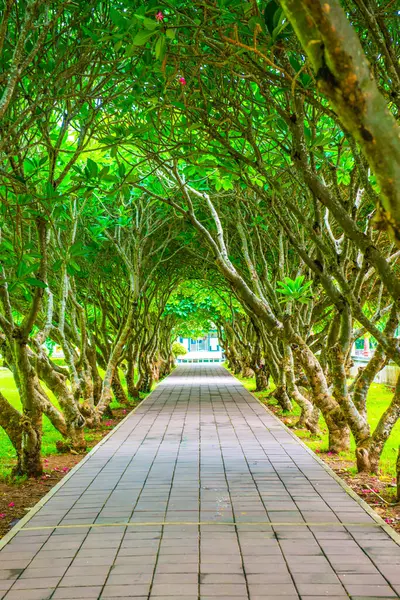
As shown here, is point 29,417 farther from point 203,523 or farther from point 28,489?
point 203,523

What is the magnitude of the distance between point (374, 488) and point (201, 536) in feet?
9.47

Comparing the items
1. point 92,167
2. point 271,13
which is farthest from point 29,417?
point 271,13

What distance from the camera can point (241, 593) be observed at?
3.94 metres

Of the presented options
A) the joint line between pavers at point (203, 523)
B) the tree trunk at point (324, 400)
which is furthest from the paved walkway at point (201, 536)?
the tree trunk at point (324, 400)

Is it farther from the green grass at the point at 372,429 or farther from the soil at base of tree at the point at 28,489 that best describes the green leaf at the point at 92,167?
the green grass at the point at 372,429

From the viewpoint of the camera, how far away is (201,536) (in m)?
5.10

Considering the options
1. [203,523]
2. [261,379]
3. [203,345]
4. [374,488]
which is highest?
[203,345]

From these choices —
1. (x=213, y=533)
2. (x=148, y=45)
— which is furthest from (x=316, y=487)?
(x=148, y=45)

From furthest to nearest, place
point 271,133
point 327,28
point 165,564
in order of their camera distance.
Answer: point 271,133 < point 165,564 < point 327,28

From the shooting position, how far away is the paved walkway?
407 centimetres

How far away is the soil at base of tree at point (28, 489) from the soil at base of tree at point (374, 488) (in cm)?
374

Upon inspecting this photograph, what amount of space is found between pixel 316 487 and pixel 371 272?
3.81 m

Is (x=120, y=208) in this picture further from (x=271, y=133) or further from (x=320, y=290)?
(x=271, y=133)

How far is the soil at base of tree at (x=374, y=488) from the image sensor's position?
19.9 ft
